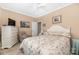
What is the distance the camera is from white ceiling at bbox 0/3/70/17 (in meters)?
1.31

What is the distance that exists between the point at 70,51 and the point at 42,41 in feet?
1.31

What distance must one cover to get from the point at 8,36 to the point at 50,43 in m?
0.61

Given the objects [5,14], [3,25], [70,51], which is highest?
[5,14]

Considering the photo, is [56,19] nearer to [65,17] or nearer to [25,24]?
[65,17]

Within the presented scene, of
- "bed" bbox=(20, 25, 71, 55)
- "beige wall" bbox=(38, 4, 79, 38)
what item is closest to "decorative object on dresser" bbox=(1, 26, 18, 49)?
"bed" bbox=(20, 25, 71, 55)

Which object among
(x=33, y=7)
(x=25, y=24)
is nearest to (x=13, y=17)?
(x=25, y=24)

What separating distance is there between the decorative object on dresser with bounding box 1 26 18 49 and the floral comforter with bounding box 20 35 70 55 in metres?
0.16

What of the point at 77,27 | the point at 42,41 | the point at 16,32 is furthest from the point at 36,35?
the point at 77,27

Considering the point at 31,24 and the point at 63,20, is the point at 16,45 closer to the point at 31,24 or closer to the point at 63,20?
the point at 31,24

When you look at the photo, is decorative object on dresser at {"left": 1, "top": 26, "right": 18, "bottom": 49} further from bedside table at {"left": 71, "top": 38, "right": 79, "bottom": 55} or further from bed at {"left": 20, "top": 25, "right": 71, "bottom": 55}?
bedside table at {"left": 71, "top": 38, "right": 79, "bottom": 55}

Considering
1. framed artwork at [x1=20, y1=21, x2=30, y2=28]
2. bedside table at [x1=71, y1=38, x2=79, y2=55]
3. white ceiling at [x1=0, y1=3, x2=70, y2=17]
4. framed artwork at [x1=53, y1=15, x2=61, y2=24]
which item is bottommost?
bedside table at [x1=71, y1=38, x2=79, y2=55]

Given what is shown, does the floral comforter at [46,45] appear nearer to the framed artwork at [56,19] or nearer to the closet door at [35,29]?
the closet door at [35,29]

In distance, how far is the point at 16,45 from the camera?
1.38 m

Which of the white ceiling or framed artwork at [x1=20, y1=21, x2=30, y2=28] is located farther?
framed artwork at [x1=20, y1=21, x2=30, y2=28]
